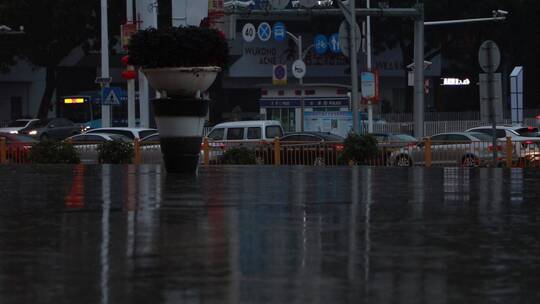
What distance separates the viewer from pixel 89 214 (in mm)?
10375

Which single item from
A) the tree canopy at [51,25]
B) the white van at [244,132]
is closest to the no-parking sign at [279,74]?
the white van at [244,132]

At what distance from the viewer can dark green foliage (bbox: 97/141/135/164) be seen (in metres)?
26.1

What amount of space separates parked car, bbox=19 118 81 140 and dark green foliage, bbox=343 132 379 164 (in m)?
35.9

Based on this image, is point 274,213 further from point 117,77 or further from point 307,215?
point 117,77

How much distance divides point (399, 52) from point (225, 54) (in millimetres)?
68232

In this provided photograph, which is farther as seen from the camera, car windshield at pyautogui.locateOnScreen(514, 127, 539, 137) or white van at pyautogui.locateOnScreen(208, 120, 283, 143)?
car windshield at pyautogui.locateOnScreen(514, 127, 539, 137)

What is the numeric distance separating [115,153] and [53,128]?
125 ft

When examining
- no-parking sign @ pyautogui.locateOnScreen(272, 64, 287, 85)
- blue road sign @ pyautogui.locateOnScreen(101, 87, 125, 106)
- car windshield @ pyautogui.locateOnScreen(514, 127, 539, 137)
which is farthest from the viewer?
no-parking sign @ pyautogui.locateOnScreen(272, 64, 287, 85)

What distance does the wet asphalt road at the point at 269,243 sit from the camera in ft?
21.2

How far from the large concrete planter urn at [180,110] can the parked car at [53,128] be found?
44166 millimetres

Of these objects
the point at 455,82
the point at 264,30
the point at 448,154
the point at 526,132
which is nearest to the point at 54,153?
the point at 448,154

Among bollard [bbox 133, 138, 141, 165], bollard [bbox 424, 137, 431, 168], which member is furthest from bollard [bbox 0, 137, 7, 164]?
bollard [bbox 424, 137, 431, 168]

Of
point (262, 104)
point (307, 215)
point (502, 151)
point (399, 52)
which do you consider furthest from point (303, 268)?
point (399, 52)

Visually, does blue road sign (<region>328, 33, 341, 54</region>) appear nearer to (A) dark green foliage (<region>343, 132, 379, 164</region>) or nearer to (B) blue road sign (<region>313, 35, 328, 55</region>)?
(B) blue road sign (<region>313, 35, 328, 55</region>)
